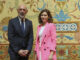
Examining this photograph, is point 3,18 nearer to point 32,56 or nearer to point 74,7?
point 32,56

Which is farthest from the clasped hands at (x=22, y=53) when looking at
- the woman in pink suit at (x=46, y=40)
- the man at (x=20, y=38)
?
the woman in pink suit at (x=46, y=40)

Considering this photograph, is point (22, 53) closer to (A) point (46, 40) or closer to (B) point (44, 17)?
(A) point (46, 40)

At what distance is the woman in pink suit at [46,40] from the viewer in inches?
146

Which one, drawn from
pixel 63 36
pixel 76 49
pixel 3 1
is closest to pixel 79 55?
pixel 76 49

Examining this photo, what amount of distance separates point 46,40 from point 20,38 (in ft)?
1.66

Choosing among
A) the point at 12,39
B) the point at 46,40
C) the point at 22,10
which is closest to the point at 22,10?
the point at 22,10

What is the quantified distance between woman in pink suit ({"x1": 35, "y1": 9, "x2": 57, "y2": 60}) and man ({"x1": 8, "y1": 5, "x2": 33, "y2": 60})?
0.26 metres

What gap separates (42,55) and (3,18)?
2.19 metres

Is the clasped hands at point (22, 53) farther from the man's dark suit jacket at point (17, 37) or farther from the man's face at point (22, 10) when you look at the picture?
the man's face at point (22, 10)

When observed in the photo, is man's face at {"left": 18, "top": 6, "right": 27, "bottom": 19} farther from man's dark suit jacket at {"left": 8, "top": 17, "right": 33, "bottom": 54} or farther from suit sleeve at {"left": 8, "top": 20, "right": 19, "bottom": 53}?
suit sleeve at {"left": 8, "top": 20, "right": 19, "bottom": 53}

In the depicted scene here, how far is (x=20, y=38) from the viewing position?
3951 millimetres

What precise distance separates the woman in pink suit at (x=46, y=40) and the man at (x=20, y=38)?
0.26m

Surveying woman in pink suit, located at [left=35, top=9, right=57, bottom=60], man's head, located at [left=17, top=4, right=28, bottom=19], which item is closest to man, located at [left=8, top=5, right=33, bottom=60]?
man's head, located at [left=17, top=4, right=28, bottom=19]

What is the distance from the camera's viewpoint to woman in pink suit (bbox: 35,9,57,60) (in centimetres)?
371
